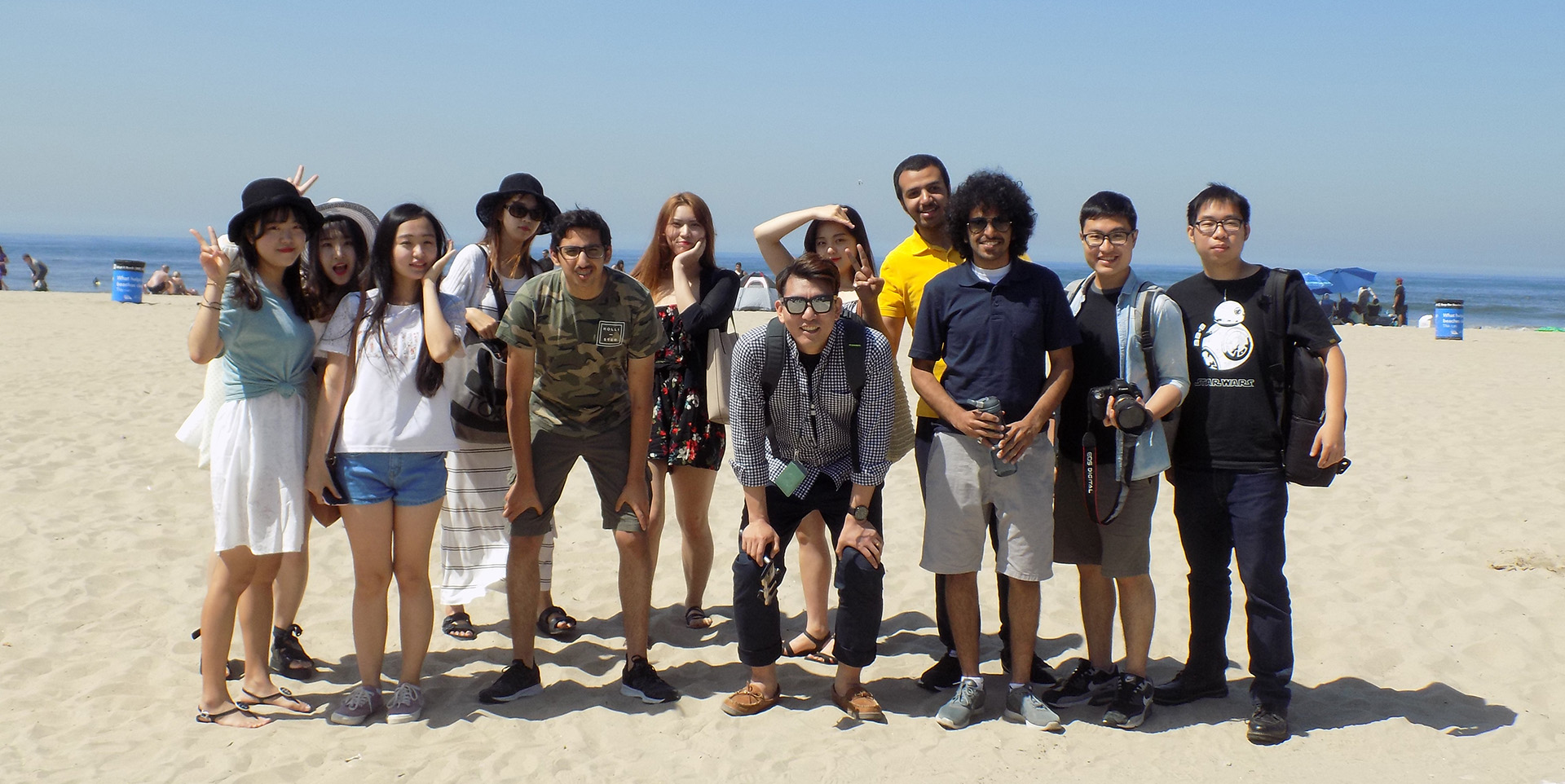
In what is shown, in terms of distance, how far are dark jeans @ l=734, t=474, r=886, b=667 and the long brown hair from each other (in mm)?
1318

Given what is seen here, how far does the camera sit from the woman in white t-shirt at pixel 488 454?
4.55 metres

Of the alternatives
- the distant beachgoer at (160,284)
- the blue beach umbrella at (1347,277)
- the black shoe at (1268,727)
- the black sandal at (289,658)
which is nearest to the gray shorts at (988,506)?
the black shoe at (1268,727)

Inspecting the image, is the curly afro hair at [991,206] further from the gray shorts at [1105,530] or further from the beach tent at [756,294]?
the beach tent at [756,294]

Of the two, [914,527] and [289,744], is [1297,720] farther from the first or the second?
[289,744]

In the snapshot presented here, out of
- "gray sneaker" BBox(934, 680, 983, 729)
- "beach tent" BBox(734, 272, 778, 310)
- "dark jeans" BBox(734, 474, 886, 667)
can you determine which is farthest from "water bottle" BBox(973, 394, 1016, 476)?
"beach tent" BBox(734, 272, 778, 310)

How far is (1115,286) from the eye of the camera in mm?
4090

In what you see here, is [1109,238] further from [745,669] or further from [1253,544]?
[745,669]

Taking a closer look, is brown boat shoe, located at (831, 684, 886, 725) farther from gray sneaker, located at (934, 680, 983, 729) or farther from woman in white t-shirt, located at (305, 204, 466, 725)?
woman in white t-shirt, located at (305, 204, 466, 725)

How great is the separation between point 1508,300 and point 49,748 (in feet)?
243

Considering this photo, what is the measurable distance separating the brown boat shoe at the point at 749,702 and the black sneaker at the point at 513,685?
0.84m

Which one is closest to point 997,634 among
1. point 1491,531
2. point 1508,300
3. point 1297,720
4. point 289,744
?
point 1297,720

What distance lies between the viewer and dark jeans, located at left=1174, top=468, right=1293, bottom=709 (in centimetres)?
394

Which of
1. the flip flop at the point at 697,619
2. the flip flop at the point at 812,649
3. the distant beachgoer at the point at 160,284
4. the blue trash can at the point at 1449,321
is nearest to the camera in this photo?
the flip flop at the point at 812,649

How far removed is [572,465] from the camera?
4324 millimetres
